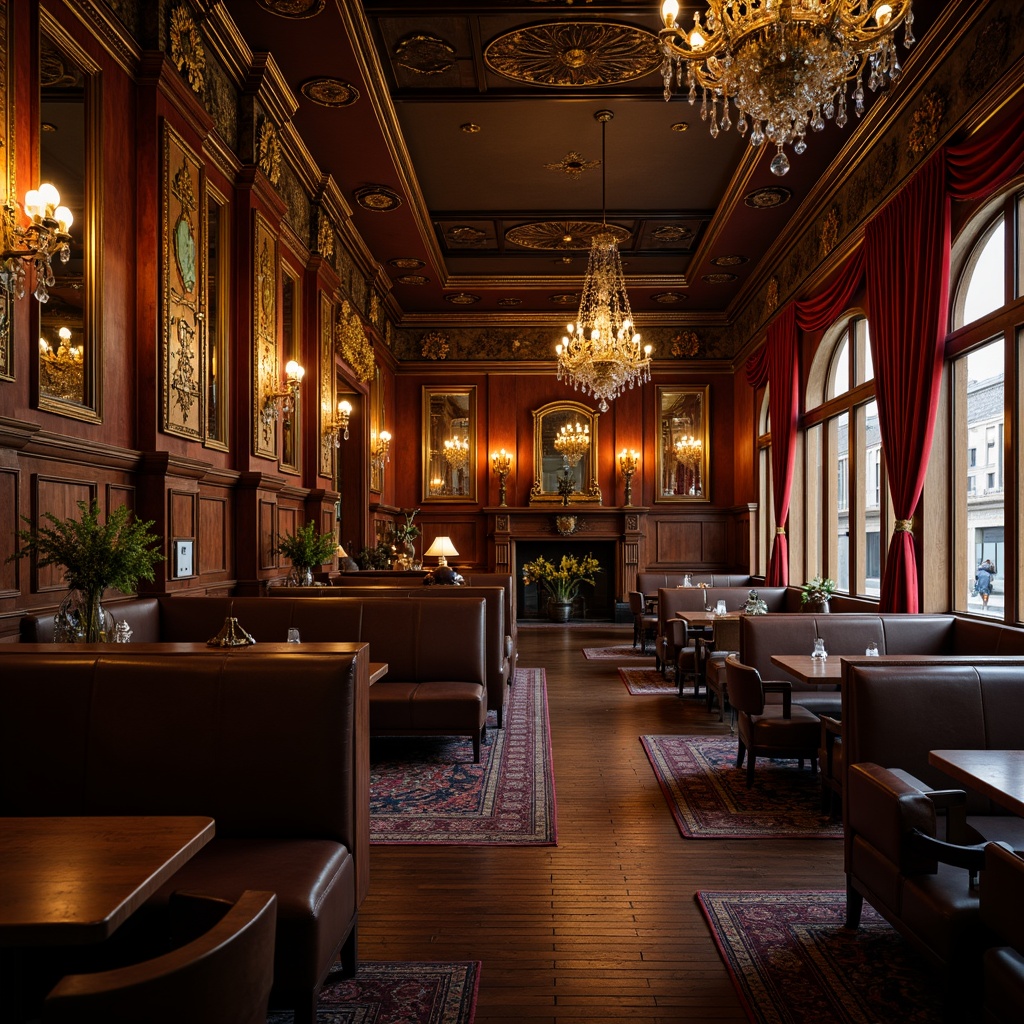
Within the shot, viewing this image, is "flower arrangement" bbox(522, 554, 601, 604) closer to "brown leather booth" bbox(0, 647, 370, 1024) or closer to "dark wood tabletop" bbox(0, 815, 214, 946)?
"brown leather booth" bbox(0, 647, 370, 1024)

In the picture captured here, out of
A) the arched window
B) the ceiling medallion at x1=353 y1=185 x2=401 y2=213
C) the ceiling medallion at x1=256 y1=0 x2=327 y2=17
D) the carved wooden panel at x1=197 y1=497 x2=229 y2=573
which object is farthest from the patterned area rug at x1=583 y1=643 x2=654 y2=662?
the ceiling medallion at x1=256 y1=0 x2=327 y2=17

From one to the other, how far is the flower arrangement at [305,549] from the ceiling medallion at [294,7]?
159 inches

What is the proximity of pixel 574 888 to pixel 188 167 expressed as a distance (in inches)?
210

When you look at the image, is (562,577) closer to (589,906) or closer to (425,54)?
(425,54)

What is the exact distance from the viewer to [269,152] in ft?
24.6

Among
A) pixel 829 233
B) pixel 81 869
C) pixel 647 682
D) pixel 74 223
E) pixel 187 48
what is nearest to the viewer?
pixel 81 869

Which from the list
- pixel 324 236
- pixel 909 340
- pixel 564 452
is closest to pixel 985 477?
pixel 909 340

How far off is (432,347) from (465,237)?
3.53 metres

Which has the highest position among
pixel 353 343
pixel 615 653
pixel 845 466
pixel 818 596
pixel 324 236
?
pixel 324 236

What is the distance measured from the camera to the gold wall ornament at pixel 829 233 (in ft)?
30.0

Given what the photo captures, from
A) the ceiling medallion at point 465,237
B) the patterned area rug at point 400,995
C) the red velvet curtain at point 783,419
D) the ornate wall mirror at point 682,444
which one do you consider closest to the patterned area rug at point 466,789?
the patterned area rug at point 400,995

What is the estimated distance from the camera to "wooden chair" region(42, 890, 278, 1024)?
1249 mm

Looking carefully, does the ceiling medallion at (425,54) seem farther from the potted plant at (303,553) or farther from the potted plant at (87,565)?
the potted plant at (87,565)

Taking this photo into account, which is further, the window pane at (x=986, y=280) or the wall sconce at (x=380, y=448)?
the wall sconce at (x=380, y=448)
